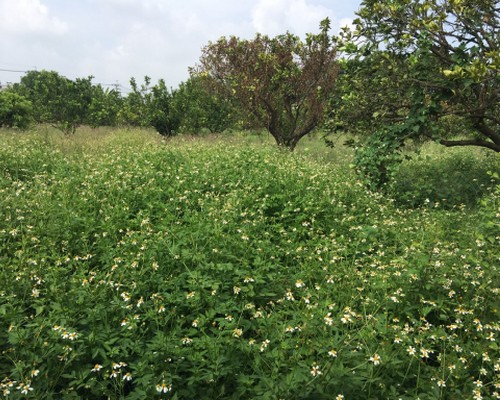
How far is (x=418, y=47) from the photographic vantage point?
6605 mm

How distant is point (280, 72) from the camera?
419 inches

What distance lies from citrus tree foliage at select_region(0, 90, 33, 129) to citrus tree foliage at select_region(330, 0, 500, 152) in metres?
16.1

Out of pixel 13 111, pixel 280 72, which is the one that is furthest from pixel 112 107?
pixel 280 72

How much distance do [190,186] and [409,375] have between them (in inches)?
164

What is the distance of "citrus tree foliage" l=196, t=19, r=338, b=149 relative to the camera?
1078cm

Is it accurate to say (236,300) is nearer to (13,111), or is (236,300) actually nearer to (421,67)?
(421,67)

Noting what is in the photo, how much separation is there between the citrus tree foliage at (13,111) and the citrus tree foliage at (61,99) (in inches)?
53.6

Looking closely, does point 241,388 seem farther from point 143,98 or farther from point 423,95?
point 143,98

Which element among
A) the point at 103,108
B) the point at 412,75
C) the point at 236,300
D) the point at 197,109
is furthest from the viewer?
the point at 103,108

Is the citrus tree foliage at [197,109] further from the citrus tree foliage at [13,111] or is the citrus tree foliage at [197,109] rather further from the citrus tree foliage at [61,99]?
the citrus tree foliage at [13,111]

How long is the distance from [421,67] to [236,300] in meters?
6.06

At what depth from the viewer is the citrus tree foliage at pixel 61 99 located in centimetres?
1906

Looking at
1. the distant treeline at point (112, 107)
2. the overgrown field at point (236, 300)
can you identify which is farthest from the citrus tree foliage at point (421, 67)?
the distant treeline at point (112, 107)

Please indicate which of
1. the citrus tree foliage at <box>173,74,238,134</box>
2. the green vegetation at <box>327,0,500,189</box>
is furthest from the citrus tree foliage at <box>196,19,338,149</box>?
the citrus tree foliage at <box>173,74,238,134</box>
